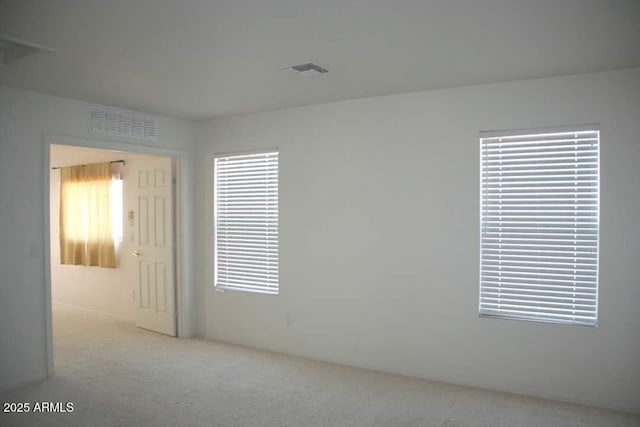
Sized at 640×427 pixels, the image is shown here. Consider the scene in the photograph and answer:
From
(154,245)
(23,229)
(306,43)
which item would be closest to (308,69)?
(306,43)

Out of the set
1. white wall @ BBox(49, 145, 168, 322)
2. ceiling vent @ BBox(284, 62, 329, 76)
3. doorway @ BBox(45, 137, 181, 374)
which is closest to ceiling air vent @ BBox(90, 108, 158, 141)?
doorway @ BBox(45, 137, 181, 374)

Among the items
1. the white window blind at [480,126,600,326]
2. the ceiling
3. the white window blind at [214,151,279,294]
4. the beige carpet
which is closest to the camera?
the ceiling

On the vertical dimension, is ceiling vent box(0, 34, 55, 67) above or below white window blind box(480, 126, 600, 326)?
above

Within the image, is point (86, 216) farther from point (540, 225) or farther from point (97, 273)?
point (540, 225)

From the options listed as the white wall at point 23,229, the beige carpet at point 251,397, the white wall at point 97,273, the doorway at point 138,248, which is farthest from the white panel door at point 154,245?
the white wall at point 23,229

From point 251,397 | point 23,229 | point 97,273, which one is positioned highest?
point 23,229

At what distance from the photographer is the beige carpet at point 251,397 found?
354 cm

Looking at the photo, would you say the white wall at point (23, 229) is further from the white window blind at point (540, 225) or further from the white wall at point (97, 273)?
the white window blind at point (540, 225)

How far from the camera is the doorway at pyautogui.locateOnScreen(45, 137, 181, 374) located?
5.89 meters

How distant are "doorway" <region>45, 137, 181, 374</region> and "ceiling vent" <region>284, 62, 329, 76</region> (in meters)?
2.52

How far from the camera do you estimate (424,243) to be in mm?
4395

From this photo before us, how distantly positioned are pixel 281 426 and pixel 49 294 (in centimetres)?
267

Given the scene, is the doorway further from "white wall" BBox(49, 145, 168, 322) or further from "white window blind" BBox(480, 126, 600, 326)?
"white window blind" BBox(480, 126, 600, 326)

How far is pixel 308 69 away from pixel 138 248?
3.97m
